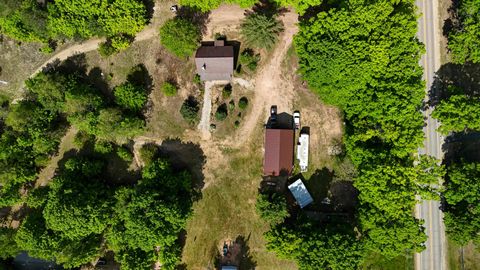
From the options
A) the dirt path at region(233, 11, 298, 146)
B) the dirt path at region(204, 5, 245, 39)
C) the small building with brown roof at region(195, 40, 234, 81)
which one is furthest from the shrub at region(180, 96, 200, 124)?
the dirt path at region(204, 5, 245, 39)

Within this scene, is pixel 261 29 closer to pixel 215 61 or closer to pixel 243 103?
pixel 215 61

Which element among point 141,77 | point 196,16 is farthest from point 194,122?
point 196,16

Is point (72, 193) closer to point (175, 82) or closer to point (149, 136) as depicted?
point (149, 136)

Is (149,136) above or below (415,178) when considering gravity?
above

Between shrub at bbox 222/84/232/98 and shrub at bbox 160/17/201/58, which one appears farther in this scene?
shrub at bbox 222/84/232/98

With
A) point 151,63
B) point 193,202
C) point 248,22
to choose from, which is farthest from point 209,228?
point 248,22

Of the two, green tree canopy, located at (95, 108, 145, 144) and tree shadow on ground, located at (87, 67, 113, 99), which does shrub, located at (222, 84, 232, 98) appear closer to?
green tree canopy, located at (95, 108, 145, 144)
